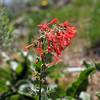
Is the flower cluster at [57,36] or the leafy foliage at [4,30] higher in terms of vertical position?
the leafy foliage at [4,30]

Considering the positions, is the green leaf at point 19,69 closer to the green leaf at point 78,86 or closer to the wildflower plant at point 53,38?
the green leaf at point 78,86

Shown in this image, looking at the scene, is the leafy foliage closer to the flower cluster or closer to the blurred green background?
the blurred green background

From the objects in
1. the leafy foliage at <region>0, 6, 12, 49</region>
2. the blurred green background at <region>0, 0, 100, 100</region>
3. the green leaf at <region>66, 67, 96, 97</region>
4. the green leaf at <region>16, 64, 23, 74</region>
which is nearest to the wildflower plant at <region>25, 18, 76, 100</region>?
the blurred green background at <region>0, 0, 100, 100</region>

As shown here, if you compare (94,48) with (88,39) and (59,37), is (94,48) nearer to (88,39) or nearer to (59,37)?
(88,39)

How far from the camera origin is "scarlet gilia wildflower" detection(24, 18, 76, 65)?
12.0 ft

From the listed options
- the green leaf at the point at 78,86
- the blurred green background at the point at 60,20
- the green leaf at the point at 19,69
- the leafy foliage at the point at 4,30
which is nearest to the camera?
the green leaf at the point at 78,86

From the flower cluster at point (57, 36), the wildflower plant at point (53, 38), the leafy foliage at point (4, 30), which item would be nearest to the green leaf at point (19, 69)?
the leafy foliage at point (4, 30)

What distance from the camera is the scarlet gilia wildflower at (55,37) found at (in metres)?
3.64

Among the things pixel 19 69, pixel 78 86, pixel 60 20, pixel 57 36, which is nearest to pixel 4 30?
pixel 19 69

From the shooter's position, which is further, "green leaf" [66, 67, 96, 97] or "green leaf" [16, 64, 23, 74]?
"green leaf" [16, 64, 23, 74]

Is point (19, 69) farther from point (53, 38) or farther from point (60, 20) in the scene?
point (60, 20)

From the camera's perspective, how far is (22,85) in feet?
20.7

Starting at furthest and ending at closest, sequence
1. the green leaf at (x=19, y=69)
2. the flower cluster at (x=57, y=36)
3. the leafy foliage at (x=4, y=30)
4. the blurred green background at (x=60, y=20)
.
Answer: the green leaf at (x=19, y=69), the blurred green background at (x=60, y=20), the leafy foliage at (x=4, y=30), the flower cluster at (x=57, y=36)

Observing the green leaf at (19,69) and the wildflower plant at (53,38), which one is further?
the green leaf at (19,69)
